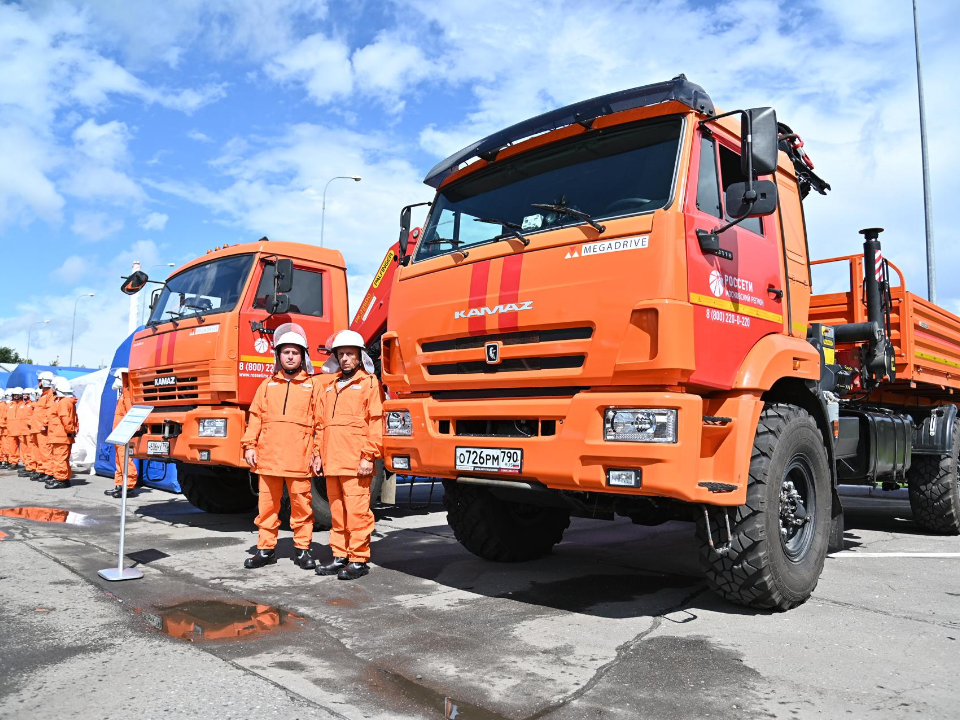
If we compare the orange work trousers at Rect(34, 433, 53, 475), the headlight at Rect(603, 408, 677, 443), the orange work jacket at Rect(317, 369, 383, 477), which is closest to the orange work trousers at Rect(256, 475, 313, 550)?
the orange work jacket at Rect(317, 369, 383, 477)

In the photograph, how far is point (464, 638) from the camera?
3.97 metres

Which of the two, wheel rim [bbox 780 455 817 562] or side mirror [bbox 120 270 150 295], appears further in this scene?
side mirror [bbox 120 270 150 295]

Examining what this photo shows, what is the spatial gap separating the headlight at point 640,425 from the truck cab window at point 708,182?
121 centimetres

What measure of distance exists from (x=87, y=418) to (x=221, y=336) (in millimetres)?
10452

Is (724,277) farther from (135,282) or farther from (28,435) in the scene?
(28,435)

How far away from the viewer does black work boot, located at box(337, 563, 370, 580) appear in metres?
5.45

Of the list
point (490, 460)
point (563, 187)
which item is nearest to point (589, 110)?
point (563, 187)

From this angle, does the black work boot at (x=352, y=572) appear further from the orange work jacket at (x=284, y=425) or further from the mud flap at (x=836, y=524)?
the mud flap at (x=836, y=524)

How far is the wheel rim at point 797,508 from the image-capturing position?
15.0 feet

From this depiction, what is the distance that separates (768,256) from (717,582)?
2052mm

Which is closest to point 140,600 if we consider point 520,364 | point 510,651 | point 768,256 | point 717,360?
point 510,651

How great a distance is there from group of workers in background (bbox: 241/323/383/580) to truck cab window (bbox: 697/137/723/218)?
2.79 meters

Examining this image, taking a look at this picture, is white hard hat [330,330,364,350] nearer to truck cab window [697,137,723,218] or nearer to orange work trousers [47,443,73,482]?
truck cab window [697,137,723,218]

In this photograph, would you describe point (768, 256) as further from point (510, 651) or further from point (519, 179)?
point (510, 651)
